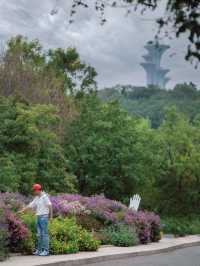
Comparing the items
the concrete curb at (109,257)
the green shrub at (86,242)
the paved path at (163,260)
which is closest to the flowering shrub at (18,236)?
the concrete curb at (109,257)

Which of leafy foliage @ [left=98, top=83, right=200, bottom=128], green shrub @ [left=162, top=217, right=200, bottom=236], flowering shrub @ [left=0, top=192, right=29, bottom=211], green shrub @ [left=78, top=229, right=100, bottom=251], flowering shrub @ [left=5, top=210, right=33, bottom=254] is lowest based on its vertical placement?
green shrub @ [left=162, top=217, right=200, bottom=236]

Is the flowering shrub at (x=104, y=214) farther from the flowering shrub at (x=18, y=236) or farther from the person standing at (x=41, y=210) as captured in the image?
the person standing at (x=41, y=210)

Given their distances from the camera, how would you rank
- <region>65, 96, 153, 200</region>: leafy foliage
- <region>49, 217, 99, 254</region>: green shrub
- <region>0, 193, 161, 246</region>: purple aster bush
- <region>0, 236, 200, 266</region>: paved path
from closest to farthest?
<region>0, 236, 200, 266</region>: paved path → <region>49, 217, 99, 254</region>: green shrub → <region>0, 193, 161, 246</region>: purple aster bush → <region>65, 96, 153, 200</region>: leafy foliage

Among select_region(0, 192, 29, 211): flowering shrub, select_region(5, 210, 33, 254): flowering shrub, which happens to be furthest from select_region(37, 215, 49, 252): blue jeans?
select_region(0, 192, 29, 211): flowering shrub

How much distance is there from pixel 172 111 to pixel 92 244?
36224mm

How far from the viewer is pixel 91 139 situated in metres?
43.6

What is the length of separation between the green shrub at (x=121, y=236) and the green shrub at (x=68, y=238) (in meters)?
3.00

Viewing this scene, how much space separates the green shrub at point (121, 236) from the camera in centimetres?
2678

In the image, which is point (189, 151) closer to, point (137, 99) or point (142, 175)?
point (142, 175)

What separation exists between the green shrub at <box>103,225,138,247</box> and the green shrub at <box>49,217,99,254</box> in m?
3.00

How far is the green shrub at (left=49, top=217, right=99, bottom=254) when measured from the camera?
2158cm

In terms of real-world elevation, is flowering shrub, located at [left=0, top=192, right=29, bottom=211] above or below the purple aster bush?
above

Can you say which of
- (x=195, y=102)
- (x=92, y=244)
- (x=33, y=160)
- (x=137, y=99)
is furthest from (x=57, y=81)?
(x=137, y=99)

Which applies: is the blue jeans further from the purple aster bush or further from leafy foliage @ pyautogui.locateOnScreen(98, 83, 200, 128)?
leafy foliage @ pyautogui.locateOnScreen(98, 83, 200, 128)
